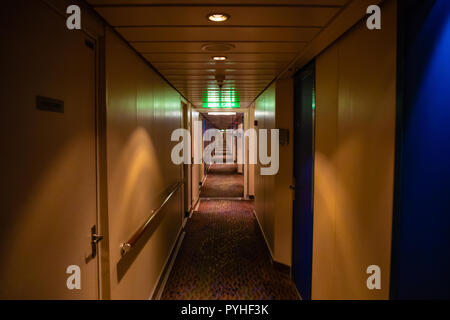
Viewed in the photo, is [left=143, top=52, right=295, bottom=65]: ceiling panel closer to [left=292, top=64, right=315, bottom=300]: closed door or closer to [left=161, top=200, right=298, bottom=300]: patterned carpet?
[left=292, top=64, right=315, bottom=300]: closed door

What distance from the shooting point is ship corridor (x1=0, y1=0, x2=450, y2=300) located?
1017 millimetres

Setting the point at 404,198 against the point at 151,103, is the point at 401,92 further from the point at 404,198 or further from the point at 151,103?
the point at 151,103

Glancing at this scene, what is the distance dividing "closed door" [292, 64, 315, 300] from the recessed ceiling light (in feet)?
4.49

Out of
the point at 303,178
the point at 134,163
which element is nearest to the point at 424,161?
the point at 303,178

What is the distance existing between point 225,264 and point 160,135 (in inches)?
80.1

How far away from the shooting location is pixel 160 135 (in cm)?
310

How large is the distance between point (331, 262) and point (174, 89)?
10.2 feet

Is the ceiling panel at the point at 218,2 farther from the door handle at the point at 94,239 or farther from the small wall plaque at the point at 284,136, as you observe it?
the small wall plaque at the point at 284,136

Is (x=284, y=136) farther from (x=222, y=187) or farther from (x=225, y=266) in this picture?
(x=222, y=187)

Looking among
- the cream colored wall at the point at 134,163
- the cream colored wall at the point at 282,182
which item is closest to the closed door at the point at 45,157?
the cream colored wall at the point at 134,163

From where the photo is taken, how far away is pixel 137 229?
7.40 feet

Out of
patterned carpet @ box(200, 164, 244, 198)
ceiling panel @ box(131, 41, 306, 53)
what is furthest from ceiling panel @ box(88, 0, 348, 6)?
patterned carpet @ box(200, 164, 244, 198)

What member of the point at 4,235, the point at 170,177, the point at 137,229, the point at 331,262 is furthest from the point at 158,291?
the point at 4,235

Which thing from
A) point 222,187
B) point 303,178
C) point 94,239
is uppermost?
point 303,178
